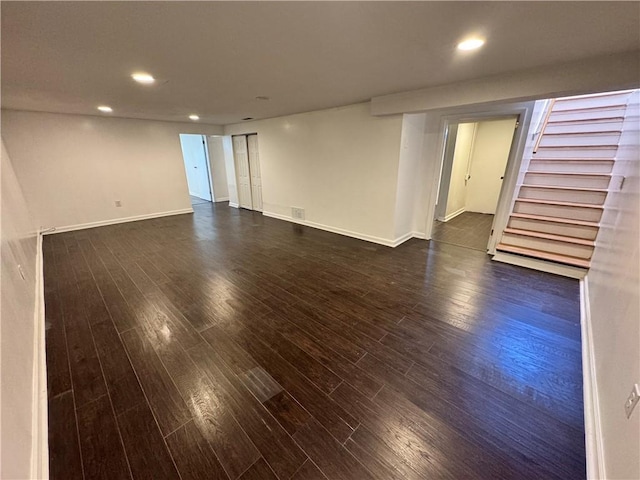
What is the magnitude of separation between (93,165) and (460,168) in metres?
8.17

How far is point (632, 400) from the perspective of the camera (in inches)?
41.9

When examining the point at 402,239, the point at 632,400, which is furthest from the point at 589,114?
the point at 632,400

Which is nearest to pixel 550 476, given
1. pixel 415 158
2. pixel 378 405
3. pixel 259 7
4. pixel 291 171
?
pixel 378 405

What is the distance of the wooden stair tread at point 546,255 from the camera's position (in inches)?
122

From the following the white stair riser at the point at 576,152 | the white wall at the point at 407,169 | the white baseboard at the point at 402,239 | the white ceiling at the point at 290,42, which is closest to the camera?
the white ceiling at the point at 290,42

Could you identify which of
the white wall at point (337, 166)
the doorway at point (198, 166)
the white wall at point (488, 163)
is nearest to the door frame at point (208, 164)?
the doorway at point (198, 166)

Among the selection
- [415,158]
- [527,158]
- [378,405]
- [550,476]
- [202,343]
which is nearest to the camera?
[550,476]

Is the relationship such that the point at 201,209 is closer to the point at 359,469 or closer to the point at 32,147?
the point at 32,147

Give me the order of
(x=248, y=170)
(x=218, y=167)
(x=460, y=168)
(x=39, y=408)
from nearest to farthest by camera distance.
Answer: (x=39, y=408) → (x=460, y=168) → (x=248, y=170) → (x=218, y=167)

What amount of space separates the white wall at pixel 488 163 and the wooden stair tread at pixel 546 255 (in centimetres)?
327

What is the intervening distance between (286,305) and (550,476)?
2070mm

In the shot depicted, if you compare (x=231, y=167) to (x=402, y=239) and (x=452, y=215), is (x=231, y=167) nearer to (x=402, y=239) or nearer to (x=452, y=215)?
(x=402, y=239)

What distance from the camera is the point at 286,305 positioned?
8.46 feet

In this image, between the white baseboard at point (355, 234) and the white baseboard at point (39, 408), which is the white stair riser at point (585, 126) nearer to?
the white baseboard at point (355, 234)
